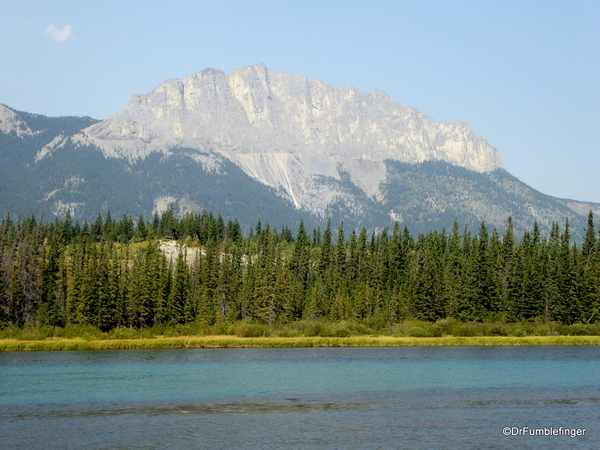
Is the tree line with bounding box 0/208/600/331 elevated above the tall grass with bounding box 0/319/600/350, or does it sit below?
above

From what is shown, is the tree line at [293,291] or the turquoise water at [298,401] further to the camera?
the tree line at [293,291]

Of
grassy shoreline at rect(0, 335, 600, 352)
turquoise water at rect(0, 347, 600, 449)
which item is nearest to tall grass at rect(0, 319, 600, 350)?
grassy shoreline at rect(0, 335, 600, 352)

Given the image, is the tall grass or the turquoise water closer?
the turquoise water

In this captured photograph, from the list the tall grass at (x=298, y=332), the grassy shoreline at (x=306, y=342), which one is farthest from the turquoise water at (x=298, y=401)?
the tall grass at (x=298, y=332)

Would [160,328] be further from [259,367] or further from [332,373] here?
[332,373]

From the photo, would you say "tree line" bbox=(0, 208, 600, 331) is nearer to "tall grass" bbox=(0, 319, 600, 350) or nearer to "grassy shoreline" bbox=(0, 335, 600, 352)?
"tall grass" bbox=(0, 319, 600, 350)

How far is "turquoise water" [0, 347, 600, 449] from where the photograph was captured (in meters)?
37.8

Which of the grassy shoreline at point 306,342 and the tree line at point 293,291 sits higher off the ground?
the tree line at point 293,291

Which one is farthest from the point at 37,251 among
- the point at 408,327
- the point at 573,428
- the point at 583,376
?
the point at 573,428

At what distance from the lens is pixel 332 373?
66.8m

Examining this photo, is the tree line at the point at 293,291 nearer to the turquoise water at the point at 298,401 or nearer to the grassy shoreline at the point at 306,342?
the grassy shoreline at the point at 306,342

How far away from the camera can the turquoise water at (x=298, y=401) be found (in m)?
37.8

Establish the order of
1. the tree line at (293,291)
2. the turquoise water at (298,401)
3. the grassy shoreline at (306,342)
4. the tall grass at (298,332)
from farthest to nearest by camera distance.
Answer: the tree line at (293,291), the tall grass at (298,332), the grassy shoreline at (306,342), the turquoise water at (298,401)

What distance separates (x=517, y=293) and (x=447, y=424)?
9489cm
